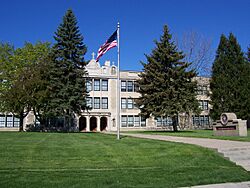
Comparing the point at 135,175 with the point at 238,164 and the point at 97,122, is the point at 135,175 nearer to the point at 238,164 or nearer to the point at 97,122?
the point at 238,164

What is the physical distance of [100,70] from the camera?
47.0 m

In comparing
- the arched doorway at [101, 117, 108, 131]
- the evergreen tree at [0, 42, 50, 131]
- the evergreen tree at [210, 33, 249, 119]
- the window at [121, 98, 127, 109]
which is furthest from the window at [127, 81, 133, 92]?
the evergreen tree at [0, 42, 50, 131]

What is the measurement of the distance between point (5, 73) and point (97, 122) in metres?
17.5

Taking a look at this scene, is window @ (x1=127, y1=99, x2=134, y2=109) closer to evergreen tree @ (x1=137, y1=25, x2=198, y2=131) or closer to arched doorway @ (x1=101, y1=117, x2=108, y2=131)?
arched doorway @ (x1=101, y1=117, x2=108, y2=131)

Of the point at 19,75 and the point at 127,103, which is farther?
the point at 127,103

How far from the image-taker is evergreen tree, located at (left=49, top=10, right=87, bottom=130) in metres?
30.3

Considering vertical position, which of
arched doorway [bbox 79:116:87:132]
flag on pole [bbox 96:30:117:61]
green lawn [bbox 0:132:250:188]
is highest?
flag on pole [bbox 96:30:117:61]

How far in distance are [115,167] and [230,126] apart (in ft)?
49.1

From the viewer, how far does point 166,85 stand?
30781 millimetres

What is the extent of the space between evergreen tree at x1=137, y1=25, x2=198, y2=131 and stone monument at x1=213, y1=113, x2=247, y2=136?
7757 mm

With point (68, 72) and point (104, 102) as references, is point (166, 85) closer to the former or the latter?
point (68, 72)

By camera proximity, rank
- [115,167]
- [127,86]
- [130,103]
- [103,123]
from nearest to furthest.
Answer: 1. [115,167]
2. [103,123]
3. [130,103]
4. [127,86]

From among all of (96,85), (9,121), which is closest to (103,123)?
(96,85)

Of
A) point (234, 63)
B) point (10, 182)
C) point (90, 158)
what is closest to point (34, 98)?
point (90, 158)
